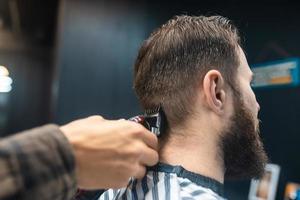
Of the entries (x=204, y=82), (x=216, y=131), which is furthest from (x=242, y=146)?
(x=204, y=82)

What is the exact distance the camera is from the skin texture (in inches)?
45.0

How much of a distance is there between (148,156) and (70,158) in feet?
0.83

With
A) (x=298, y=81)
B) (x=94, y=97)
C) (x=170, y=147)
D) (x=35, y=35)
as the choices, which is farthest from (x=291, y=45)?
(x=35, y=35)

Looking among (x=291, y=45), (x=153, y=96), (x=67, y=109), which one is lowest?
(x=67, y=109)

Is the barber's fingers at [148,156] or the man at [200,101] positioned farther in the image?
the man at [200,101]

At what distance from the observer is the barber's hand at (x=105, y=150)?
805mm

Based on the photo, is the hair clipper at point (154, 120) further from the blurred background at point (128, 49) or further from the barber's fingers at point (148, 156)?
the blurred background at point (128, 49)

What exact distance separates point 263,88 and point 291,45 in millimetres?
253

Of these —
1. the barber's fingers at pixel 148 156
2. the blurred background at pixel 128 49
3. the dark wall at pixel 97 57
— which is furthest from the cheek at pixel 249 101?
the dark wall at pixel 97 57

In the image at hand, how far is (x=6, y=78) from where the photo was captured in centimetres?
610

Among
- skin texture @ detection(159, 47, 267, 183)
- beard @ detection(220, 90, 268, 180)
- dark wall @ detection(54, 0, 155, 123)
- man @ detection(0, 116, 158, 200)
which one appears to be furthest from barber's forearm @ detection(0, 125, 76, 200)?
dark wall @ detection(54, 0, 155, 123)

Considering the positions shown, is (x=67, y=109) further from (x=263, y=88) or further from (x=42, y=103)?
(x=42, y=103)

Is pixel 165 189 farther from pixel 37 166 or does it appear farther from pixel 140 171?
pixel 37 166

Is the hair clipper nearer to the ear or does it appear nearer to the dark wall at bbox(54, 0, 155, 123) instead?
the ear
